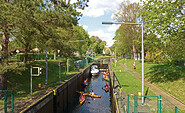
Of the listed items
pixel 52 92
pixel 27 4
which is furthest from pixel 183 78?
pixel 27 4

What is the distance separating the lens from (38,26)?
12562 millimetres

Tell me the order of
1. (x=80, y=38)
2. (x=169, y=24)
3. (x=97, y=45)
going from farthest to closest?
(x=97, y=45) < (x=80, y=38) < (x=169, y=24)

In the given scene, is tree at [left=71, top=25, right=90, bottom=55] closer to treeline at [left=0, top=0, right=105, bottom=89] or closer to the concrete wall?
the concrete wall

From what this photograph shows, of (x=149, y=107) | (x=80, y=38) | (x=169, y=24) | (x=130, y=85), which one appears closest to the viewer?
(x=149, y=107)

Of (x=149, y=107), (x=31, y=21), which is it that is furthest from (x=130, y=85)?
(x=31, y=21)

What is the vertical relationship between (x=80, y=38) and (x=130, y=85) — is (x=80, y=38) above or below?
above

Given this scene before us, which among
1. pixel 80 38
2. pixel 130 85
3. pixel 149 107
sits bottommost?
pixel 149 107

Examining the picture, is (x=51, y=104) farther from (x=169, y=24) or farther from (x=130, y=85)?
(x=169, y=24)

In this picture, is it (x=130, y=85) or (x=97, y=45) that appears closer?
(x=130, y=85)

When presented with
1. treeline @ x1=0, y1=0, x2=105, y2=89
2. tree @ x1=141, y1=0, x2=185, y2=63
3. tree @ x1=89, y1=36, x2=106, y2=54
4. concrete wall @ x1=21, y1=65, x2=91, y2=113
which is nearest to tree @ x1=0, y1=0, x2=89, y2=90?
treeline @ x1=0, y1=0, x2=105, y2=89

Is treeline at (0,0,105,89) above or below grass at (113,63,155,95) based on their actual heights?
above

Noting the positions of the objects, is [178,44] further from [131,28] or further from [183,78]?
[131,28]

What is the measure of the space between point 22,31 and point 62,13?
4136 millimetres

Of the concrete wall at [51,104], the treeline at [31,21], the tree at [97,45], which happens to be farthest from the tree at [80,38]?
the tree at [97,45]
